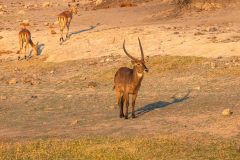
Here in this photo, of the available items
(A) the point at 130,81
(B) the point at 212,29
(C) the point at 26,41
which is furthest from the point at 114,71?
(A) the point at 130,81

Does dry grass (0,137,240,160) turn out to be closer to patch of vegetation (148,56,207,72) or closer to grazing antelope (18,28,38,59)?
patch of vegetation (148,56,207,72)

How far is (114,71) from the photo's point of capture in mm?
24172

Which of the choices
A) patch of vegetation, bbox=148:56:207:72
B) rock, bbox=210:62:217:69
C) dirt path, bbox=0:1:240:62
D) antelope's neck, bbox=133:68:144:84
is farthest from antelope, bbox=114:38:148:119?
dirt path, bbox=0:1:240:62

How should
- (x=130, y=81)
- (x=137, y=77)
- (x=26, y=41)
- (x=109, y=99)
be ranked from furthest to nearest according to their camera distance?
(x=26, y=41)
(x=109, y=99)
(x=130, y=81)
(x=137, y=77)

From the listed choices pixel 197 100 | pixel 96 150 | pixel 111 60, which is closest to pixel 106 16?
pixel 111 60

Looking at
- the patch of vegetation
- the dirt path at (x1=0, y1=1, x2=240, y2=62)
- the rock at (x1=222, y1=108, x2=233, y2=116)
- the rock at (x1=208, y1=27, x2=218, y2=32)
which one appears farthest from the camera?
the rock at (x1=208, y1=27, x2=218, y2=32)

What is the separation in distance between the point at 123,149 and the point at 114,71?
11469 millimetres

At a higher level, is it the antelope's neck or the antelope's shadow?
the antelope's neck

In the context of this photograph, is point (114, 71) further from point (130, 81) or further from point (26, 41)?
point (130, 81)

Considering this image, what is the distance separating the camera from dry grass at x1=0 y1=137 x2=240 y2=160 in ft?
40.6

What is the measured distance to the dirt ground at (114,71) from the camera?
15.5 metres

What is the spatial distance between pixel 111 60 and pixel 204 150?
13.8m

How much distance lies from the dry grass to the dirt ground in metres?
0.89

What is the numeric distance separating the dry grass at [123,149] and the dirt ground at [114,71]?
89 centimetres
